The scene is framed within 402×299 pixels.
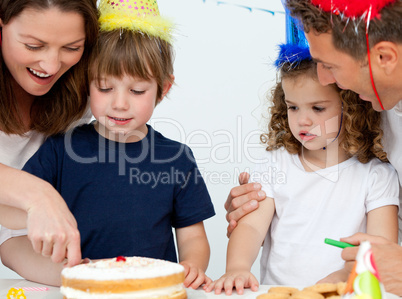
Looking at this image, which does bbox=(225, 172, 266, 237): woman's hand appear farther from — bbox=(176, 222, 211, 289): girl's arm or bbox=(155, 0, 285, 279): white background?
bbox=(155, 0, 285, 279): white background

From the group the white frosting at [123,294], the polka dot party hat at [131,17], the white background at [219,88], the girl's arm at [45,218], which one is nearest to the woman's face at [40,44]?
the polka dot party hat at [131,17]

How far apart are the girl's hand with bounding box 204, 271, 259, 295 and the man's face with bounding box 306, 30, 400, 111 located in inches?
21.4

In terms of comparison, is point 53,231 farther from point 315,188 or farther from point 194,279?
point 315,188

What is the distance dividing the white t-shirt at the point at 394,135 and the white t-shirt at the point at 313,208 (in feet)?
0.25

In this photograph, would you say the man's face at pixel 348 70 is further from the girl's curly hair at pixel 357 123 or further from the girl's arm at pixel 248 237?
the girl's arm at pixel 248 237

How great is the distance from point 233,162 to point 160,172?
1.42 metres

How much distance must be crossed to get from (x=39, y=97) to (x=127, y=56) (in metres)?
0.34

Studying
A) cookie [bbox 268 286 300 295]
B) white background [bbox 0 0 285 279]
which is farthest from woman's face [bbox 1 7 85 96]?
white background [bbox 0 0 285 279]

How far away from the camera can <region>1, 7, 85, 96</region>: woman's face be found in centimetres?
129

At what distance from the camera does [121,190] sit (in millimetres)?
1432

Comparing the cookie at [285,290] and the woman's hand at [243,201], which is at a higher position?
the woman's hand at [243,201]

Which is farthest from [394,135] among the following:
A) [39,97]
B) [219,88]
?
[219,88]

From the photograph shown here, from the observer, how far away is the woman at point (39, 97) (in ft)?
3.33

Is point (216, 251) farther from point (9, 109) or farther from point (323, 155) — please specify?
point (9, 109)
